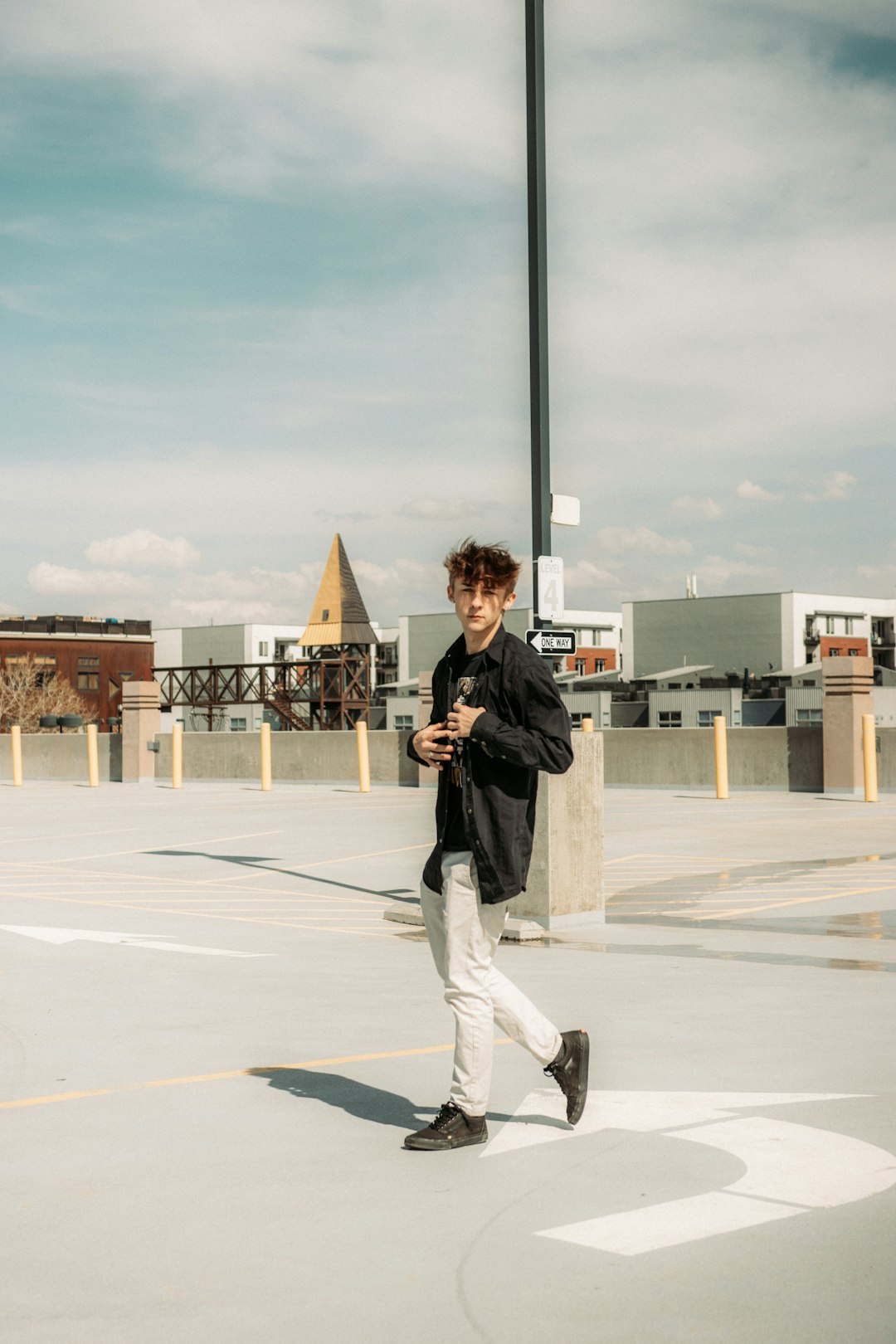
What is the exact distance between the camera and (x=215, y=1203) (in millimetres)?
4309

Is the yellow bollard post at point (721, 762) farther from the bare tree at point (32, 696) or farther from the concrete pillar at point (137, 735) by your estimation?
the bare tree at point (32, 696)

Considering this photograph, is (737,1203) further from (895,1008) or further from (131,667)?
(131,667)

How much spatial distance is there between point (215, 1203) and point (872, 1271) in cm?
182

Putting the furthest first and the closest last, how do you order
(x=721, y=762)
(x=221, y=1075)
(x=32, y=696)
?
(x=32, y=696) < (x=721, y=762) < (x=221, y=1075)

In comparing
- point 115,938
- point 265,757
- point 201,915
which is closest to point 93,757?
point 265,757

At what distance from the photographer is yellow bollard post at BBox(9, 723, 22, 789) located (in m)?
36.3

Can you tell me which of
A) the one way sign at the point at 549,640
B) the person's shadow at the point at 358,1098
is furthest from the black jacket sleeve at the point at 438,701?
the one way sign at the point at 549,640

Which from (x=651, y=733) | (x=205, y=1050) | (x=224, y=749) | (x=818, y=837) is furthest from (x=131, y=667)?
(x=205, y=1050)

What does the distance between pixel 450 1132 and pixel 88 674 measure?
391 feet

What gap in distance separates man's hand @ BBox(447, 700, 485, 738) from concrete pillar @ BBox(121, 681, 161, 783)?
31.2 metres

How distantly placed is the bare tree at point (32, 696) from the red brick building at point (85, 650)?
1.06 m

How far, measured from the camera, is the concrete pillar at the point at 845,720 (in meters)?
23.5

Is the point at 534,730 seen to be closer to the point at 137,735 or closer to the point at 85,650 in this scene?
the point at 137,735

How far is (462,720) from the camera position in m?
4.87
